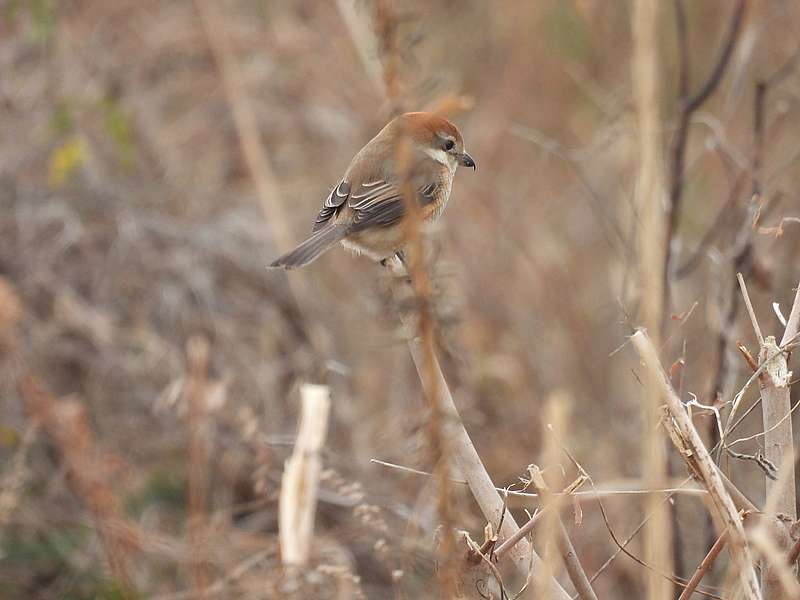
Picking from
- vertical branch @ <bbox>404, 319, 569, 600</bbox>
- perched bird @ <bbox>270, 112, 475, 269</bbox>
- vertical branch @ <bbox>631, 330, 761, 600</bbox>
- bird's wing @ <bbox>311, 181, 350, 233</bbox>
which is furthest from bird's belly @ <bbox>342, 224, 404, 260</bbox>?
vertical branch @ <bbox>631, 330, 761, 600</bbox>

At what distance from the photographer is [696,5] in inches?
275

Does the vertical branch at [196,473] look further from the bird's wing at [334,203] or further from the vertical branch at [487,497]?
the vertical branch at [487,497]

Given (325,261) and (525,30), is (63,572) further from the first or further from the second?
(525,30)

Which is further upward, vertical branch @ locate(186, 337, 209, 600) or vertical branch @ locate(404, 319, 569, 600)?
vertical branch @ locate(404, 319, 569, 600)

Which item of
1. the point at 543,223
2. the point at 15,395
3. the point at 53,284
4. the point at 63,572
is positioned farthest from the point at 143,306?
the point at 543,223

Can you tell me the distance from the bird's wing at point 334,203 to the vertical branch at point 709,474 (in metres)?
1.67

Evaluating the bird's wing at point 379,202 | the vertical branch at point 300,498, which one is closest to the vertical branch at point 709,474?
the vertical branch at point 300,498

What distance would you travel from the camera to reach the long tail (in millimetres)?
2878

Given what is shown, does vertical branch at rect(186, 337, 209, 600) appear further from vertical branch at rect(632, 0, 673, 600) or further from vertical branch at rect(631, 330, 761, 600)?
vertical branch at rect(631, 330, 761, 600)

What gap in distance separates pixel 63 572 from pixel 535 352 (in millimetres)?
2433

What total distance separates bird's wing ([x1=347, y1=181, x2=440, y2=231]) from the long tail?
0.20 feet

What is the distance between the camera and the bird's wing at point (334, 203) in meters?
3.27

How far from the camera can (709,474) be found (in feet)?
5.08

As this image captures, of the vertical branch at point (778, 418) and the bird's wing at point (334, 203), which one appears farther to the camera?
the bird's wing at point (334, 203)
